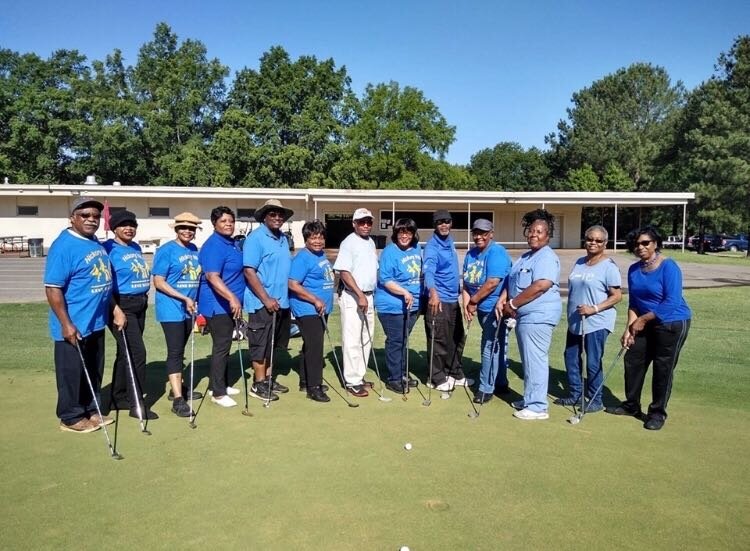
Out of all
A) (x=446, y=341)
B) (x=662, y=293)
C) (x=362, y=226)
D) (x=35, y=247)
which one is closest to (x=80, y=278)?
(x=362, y=226)

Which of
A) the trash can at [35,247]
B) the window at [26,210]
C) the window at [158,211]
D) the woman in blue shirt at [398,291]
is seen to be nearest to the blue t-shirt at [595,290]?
the woman in blue shirt at [398,291]

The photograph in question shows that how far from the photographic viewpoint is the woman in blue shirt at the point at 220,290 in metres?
5.62

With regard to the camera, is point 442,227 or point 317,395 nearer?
point 317,395

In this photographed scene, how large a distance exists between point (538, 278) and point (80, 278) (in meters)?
3.81

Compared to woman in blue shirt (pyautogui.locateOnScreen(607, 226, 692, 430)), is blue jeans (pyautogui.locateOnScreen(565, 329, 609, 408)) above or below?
below

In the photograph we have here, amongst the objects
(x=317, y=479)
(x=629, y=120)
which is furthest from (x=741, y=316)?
(x=629, y=120)

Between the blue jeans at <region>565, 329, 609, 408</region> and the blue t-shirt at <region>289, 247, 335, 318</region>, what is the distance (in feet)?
8.15

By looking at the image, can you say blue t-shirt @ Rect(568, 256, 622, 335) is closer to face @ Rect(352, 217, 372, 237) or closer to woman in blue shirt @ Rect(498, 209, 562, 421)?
woman in blue shirt @ Rect(498, 209, 562, 421)

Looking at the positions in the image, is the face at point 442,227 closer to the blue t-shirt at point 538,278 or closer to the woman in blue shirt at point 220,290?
the blue t-shirt at point 538,278

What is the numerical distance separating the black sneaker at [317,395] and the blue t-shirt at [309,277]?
0.76 metres

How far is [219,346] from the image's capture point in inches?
228

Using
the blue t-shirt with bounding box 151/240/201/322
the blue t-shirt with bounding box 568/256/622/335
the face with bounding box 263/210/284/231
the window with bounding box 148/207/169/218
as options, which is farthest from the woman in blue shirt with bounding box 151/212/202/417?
the window with bounding box 148/207/169/218

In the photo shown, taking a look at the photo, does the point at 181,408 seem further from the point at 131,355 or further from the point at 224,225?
the point at 224,225

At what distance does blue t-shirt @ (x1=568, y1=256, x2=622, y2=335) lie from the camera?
5.70m
